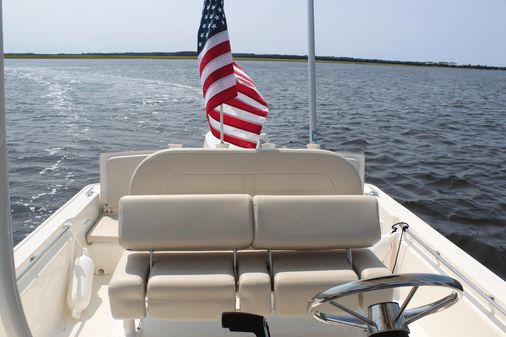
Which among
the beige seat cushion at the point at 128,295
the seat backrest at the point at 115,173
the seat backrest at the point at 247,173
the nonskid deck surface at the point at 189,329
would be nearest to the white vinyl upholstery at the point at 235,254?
the beige seat cushion at the point at 128,295

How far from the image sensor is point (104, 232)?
3361mm

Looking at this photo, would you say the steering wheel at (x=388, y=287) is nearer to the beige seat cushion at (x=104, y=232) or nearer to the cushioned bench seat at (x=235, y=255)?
the cushioned bench seat at (x=235, y=255)

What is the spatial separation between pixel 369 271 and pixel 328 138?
36.6 feet

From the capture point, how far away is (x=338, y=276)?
2307mm

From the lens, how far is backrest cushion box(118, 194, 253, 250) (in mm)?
2346

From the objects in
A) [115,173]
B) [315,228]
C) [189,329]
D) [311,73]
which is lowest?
[189,329]

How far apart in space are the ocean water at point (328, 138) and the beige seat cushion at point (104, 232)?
3.86 metres

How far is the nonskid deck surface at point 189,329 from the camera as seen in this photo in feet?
8.60

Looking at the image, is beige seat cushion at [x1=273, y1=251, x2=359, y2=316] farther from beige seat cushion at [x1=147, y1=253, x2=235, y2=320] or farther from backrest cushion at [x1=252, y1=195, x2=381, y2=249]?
beige seat cushion at [x1=147, y1=253, x2=235, y2=320]

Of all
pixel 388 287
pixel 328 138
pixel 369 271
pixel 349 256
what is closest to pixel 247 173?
pixel 349 256

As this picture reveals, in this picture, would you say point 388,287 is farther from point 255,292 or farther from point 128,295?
point 128,295

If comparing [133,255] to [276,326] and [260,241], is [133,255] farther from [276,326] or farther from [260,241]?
[276,326]

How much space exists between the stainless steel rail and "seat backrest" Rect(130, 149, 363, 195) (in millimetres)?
567

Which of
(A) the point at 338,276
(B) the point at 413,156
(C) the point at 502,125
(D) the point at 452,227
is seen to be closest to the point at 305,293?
(A) the point at 338,276
